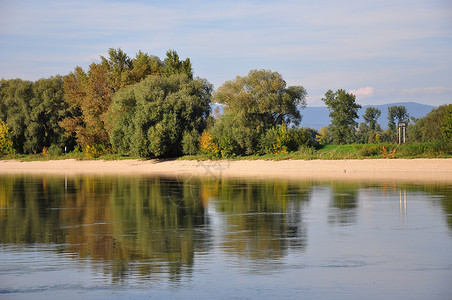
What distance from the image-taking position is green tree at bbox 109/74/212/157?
54.8 meters

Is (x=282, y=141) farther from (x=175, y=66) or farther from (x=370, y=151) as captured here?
(x=175, y=66)

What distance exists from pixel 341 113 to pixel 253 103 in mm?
25881

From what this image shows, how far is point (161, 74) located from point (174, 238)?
55116mm

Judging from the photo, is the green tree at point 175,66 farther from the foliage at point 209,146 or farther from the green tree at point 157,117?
the foliage at point 209,146

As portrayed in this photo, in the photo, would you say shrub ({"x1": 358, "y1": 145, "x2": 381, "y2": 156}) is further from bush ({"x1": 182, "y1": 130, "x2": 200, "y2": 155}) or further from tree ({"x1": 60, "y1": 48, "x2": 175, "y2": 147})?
tree ({"x1": 60, "y1": 48, "x2": 175, "y2": 147})

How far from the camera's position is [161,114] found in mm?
56125

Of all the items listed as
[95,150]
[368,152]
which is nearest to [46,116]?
[95,150]

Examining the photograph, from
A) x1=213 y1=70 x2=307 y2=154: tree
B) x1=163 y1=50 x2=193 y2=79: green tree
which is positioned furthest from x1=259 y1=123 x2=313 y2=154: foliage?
x1=163 y1=50 x2=193 y2=79: green tree

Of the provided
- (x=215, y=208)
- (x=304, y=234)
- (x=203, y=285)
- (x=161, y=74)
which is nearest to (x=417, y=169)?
(x=215, y=208)

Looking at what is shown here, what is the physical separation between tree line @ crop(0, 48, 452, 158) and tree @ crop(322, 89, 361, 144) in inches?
5.6

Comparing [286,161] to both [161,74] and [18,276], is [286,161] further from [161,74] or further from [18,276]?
[18,276]

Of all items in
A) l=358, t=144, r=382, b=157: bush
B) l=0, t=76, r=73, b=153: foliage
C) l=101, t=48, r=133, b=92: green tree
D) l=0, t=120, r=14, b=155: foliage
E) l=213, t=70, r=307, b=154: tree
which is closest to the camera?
l=358, t=144, r=382, b=157: bush

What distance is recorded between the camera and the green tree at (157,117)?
54.8 meters

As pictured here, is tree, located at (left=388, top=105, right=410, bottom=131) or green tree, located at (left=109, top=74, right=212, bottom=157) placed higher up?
tree, located at (left=388, top=105, right=410, bottom=131)
